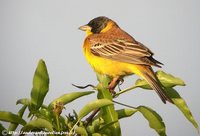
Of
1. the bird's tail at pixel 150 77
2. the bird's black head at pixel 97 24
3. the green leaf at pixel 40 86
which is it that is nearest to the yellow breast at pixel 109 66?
the bird's tail at pixel 150 77

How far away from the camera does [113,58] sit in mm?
6172

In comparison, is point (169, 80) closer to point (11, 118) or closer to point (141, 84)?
point (141, 84)

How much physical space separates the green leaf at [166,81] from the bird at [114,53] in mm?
887

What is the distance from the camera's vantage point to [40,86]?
10.3ft

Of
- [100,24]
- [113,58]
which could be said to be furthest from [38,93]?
[100,24]

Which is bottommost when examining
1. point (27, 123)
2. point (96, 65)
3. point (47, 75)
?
point (96, 65)

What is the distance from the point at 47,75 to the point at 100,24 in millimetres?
4212

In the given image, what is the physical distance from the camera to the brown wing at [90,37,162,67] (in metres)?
5.79

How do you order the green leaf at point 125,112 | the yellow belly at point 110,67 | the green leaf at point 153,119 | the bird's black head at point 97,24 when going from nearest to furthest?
the green leaf at point 153,119, the green leaf at point 125,112, the yellow belly at point 110,67, the bird's black head at point 97,24

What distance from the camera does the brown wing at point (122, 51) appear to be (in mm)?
5789

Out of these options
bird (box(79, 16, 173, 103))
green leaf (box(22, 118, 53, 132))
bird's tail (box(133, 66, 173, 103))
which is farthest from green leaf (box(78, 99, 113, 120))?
bird (box(79, 16, 173, 103))

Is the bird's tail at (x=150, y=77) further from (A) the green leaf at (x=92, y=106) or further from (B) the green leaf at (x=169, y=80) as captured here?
(A) the green leaf at (x=92, y=106)

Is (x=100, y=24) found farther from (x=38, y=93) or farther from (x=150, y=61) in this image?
(x=38, y=93)

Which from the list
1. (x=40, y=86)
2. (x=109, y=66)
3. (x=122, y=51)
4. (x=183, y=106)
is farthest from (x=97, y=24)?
(x=40, y=86)
